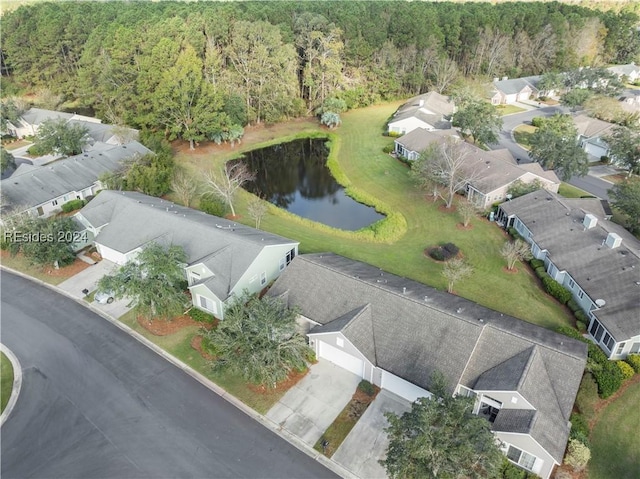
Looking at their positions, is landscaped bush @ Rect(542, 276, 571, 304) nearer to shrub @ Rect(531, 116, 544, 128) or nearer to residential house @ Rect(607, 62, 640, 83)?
shrub @ Rect(531, 116, 544, 128)

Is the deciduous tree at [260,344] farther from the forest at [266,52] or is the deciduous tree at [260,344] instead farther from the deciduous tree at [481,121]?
the deciduous tree at [481,121]

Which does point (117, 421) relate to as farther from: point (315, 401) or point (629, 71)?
point (629, 71)

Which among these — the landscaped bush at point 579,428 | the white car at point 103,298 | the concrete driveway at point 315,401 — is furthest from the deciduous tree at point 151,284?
the landscaped bush at point 579,428

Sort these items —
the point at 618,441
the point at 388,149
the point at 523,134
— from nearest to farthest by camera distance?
the point at 618,441, the point at 388,149, the point at 523,134

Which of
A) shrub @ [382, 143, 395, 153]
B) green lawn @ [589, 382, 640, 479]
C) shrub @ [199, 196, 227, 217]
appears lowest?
green lawn @ [589, 382, 640, 479]

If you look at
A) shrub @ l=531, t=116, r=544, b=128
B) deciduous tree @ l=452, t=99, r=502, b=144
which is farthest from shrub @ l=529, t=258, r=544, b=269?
shrub @ l=531, t=116, r=544, b=128

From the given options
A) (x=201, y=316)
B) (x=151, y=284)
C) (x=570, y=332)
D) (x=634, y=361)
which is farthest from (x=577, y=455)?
(x=151, y=284)
